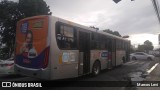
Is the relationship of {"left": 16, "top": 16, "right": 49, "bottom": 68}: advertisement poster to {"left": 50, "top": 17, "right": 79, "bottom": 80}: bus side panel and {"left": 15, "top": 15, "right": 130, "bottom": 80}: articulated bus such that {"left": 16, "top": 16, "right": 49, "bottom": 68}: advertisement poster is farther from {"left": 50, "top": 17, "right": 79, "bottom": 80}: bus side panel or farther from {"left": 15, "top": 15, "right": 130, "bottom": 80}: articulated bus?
{"left": 50, "top": 17, "right": 79, "bottom": 80}: bus side panel

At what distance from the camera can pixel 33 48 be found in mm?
9289

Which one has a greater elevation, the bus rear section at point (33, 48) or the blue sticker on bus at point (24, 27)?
the blue sticker on bus at point (24, 27)

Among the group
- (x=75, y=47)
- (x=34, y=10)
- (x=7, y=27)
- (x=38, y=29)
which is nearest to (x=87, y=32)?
(x=75, y=47)

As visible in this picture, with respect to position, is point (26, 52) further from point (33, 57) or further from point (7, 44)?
point (7, 44)

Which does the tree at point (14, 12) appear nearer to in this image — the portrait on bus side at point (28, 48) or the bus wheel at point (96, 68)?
the bus wheel at point (96, 68)

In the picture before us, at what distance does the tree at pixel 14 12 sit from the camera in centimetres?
2697

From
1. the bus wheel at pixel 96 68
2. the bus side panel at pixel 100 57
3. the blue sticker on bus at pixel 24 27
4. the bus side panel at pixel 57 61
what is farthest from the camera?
A: the bus wheel at pixel 96 68

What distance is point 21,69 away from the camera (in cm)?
984

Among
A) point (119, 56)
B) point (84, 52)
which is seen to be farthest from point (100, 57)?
point (119, 56)

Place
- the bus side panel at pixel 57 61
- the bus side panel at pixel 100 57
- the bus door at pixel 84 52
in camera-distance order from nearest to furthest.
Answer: the bus side panel at pixel 57 61, the bus door at pixel 84 52, the bus side panel at pixel 100 57

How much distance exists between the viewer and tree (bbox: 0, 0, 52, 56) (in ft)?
88.5

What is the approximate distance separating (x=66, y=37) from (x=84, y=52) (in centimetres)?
219

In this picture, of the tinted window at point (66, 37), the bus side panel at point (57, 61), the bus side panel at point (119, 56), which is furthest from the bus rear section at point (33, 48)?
the bus side panel at point (119, 56)

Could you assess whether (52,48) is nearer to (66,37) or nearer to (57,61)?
(57,61)
